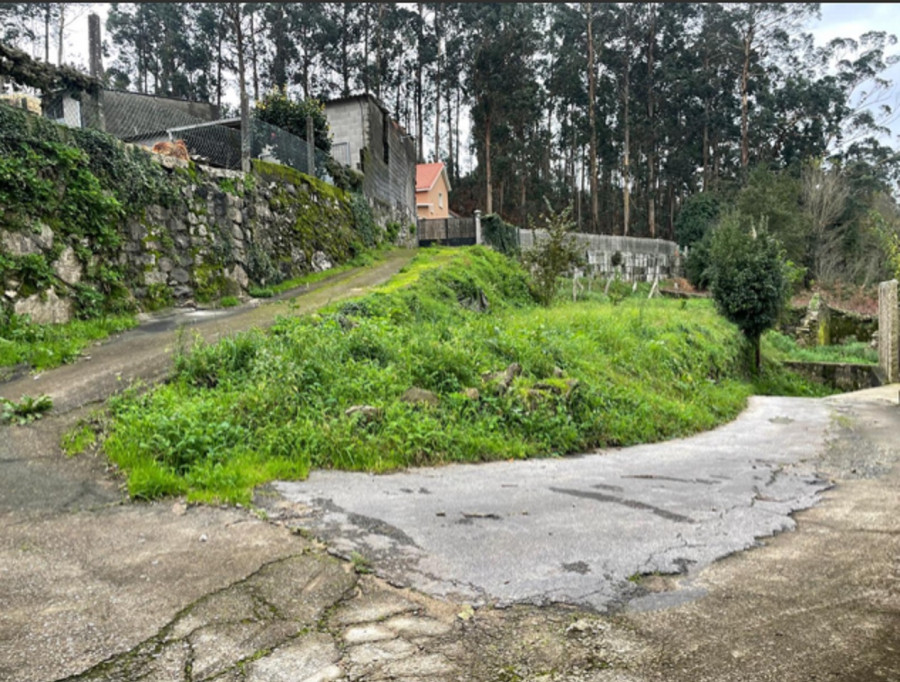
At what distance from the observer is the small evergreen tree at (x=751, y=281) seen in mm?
15812

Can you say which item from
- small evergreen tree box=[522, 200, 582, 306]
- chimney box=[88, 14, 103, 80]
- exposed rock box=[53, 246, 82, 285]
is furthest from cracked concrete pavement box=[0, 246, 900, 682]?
small evergreen tree box=[522, 200, 582, 306]

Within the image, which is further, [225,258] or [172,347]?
[225,258]

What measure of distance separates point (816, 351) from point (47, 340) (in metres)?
23.5

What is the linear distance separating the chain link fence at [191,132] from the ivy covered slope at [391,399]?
5593 millimetres

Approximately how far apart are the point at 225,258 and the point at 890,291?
1658 cm

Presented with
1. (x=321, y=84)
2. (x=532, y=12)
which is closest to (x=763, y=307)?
(x=532, y=12)

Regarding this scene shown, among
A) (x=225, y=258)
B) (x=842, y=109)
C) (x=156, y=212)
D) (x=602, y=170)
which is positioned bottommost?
(x=225, y=258)

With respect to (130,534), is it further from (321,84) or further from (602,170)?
(602,170)

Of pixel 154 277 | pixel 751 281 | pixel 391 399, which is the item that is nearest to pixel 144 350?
pixel 154 277

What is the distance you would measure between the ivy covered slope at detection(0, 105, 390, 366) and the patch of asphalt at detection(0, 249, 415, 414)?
0.50m

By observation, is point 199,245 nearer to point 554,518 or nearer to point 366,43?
point 554,518

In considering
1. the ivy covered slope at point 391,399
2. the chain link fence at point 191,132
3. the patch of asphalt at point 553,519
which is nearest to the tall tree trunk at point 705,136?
the chain link fence at point 191,132

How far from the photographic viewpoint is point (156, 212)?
10148 mm

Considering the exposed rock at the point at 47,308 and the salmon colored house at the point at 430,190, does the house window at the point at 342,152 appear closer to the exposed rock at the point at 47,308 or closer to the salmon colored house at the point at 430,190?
the salmon colored house at the point at 430,190
